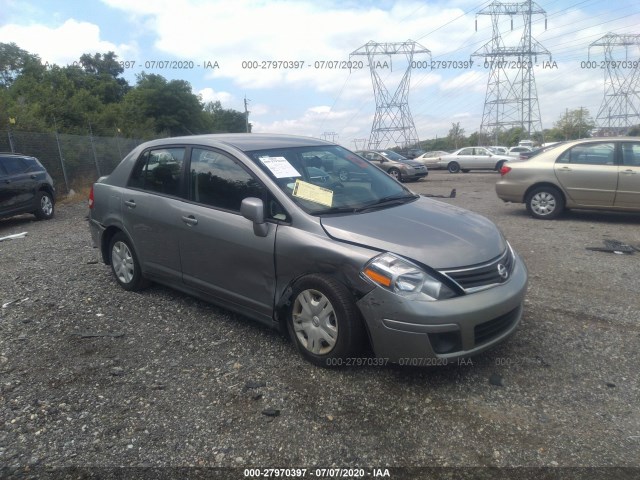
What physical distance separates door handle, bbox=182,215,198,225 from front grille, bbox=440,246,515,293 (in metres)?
2.16

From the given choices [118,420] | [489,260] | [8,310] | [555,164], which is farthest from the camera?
[555,164]

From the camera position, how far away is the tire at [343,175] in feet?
14.4

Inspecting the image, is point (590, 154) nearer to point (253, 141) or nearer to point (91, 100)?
point (253, 141)

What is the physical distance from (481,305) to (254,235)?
1.72 m

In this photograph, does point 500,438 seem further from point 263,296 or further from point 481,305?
point 263,296

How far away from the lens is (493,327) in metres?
3.47

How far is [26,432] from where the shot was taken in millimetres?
3020

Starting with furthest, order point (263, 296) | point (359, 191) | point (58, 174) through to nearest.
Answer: point (58, 174) < point (359, 191) < point (263, 296)

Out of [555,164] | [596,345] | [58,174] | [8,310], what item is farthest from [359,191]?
[58,174]

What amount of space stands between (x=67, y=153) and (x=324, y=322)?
56.2 feet

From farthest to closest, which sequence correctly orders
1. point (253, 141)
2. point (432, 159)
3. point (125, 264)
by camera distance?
point (432, 159) < point (125, 264) < point (253, 141)

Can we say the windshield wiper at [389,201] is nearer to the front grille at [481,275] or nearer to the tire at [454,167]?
the front grille at [481,275]


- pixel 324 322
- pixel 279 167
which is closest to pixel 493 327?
pixel 324 322

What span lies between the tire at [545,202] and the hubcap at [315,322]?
742 centimetres
